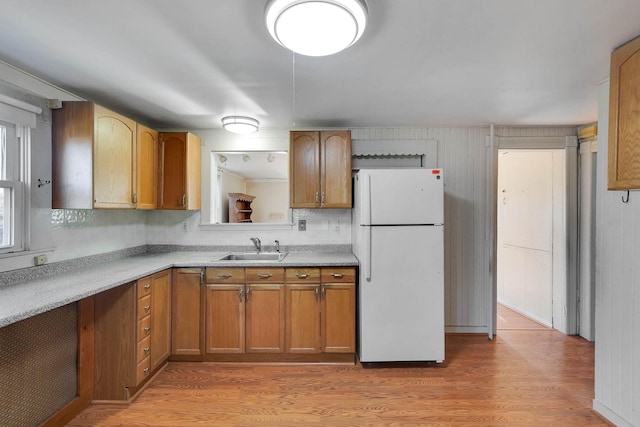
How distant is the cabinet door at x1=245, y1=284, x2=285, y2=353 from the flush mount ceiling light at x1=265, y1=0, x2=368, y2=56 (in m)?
1.97

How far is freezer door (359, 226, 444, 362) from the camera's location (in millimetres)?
2547

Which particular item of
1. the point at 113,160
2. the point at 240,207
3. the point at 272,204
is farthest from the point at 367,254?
the point at 113,160

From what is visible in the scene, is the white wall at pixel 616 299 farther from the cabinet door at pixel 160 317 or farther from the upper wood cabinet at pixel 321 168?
the cabinet door at pixel 160 317

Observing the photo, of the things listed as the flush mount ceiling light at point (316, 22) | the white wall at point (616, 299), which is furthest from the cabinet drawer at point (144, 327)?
the white wall at point (616, 299)

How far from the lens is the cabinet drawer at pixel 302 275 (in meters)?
2.67

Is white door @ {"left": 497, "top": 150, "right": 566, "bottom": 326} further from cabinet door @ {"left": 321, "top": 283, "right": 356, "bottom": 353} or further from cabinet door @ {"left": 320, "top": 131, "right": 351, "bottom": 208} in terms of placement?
cabinet door @ {"left": 321, "top": 283, "right": 356, "bottom": 353}

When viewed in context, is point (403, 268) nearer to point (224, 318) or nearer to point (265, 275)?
point (265, 275)

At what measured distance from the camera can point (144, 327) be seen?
7.39ft

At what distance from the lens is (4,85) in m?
1.84

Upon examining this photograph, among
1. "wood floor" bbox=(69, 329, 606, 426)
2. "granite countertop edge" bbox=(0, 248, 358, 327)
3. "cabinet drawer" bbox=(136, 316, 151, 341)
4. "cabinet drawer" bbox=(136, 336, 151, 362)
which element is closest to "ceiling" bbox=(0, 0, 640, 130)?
"granite countertop edge" bbox=(0, 248, 358, 327)

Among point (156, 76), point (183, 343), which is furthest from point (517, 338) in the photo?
point (156, 76)

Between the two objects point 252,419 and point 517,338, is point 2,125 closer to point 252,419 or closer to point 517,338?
point 252,419

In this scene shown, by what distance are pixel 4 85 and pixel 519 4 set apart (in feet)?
9.48

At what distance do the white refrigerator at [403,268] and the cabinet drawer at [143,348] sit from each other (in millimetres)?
1707
